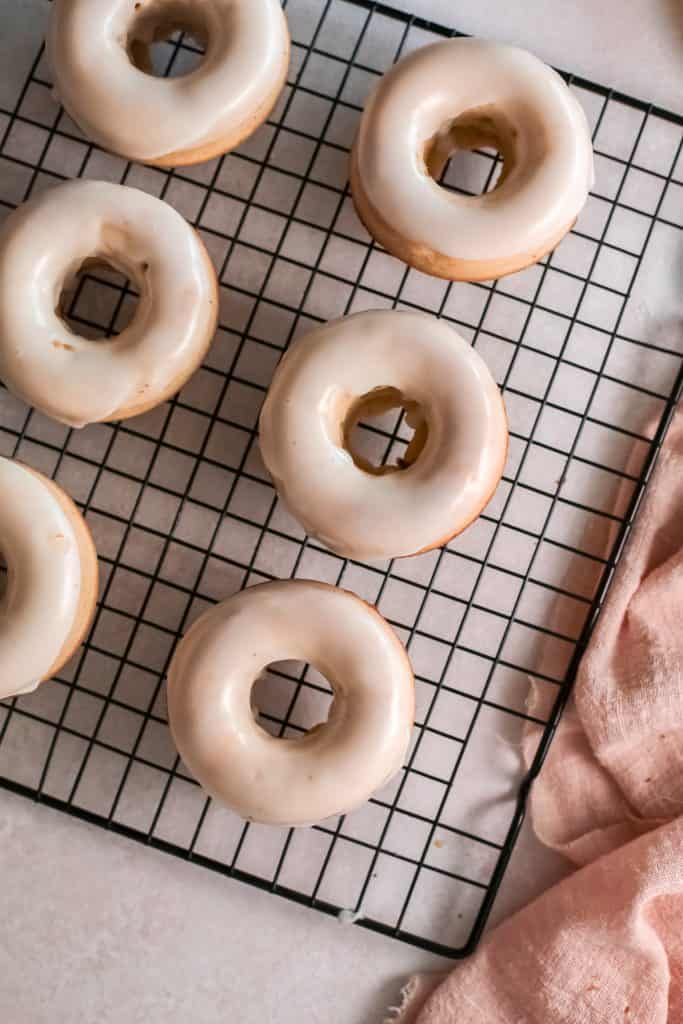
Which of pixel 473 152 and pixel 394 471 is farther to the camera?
pixel 473 152

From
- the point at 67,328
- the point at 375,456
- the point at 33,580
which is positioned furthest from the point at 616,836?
the point at 67,328

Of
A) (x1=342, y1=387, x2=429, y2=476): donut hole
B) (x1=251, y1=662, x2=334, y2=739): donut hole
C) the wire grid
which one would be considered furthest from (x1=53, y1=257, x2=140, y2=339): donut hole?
(x1=251, y1=662, x2=334, y2=739): donut hole

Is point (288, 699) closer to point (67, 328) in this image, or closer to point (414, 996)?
point (414, 996)

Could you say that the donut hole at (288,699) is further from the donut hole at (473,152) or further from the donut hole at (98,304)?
the donut hole at (473,152)

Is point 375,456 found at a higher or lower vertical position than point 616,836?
higher

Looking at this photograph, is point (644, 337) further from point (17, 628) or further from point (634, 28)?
point (17, 628)

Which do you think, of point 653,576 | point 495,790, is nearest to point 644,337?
point 653,576
